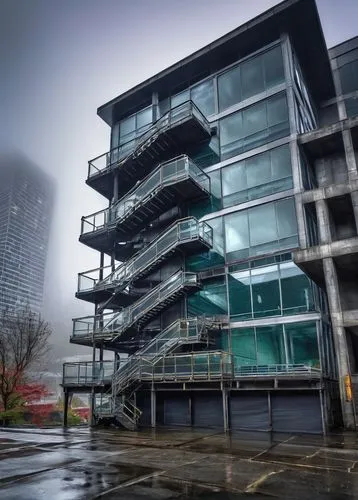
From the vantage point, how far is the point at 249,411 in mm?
18312

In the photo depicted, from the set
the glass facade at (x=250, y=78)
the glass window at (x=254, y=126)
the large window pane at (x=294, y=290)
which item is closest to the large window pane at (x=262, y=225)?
the large window pane at (x=294, y=290)

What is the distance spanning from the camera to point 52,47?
27625 mm

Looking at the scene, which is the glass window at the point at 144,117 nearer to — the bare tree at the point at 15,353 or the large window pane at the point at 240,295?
the large window pane at the point at 240,295

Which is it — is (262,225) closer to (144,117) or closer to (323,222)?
(323,222)

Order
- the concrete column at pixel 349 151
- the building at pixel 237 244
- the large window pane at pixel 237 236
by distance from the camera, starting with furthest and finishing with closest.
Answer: the concrete column at pixel 349 151 → the large window pane at pixel 237 236 → the building at pixel 237 244

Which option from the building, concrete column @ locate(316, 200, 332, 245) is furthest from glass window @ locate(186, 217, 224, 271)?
concrete column @ locate(316, 200, 332, 245)

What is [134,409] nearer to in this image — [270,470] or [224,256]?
[224,256]

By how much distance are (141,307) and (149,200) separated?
6858 millimetres

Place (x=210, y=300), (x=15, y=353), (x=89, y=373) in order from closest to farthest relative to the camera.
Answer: (x=89, y=373) → (x=210, y=300) → (x=15, y=353)

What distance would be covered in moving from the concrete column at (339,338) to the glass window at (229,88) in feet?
45.0

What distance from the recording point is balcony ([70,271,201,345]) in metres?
21.8

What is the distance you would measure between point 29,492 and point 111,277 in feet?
58.4

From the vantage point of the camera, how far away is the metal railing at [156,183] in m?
23.4

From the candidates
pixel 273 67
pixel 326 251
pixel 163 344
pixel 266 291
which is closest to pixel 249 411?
pixel 163 344
